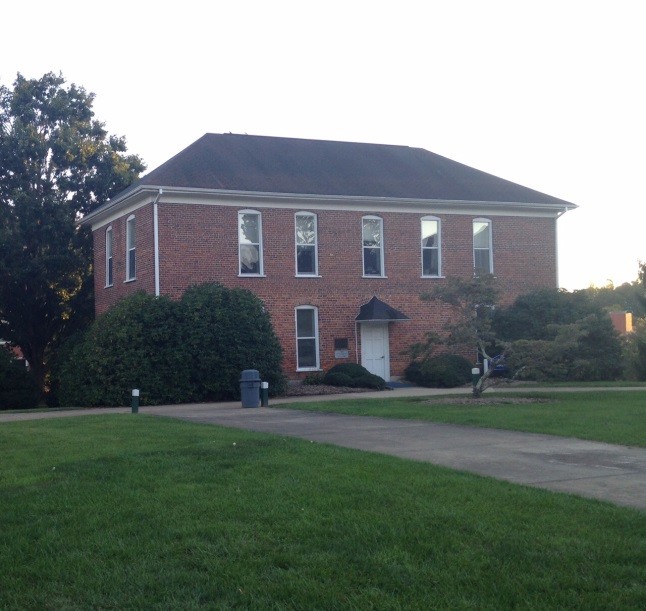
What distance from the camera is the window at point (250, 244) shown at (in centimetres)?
2964

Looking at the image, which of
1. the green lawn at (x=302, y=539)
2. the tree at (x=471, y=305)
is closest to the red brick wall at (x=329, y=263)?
the tree at (x=471, y=305)

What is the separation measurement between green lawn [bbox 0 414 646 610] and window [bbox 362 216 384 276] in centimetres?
2078

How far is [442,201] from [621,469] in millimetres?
21751

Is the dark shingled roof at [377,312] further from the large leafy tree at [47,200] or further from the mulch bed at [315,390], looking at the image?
the large leafy tree at [47,200]

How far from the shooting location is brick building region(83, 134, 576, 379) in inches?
1137

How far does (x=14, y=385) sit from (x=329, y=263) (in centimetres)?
1143

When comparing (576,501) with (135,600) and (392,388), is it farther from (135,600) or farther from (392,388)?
(392,388)

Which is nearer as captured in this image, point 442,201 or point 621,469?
point 621,469

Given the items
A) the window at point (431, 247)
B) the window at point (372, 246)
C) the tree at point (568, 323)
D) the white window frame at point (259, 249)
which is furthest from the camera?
the window at point (431, 247)

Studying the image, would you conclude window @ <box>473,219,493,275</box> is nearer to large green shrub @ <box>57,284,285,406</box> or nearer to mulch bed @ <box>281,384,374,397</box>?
mulch bed @ <box>281,384,374,397</box>

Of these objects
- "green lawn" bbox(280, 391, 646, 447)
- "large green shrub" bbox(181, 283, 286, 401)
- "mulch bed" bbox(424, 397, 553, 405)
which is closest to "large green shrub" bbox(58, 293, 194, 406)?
"large green shrub" bbox(181, 283, 286, 401)

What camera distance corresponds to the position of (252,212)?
29672mm

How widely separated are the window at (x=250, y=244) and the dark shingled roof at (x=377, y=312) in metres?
3.77

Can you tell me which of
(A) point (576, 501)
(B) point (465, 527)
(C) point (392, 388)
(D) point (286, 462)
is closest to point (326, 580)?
(B) point (465, 527)
